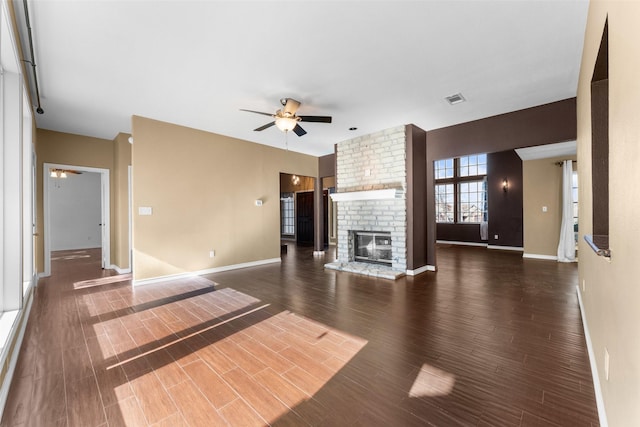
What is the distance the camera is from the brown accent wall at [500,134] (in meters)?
4.13

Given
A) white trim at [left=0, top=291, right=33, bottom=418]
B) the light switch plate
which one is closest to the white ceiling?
the light switch plate

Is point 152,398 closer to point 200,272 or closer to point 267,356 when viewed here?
point 267,356

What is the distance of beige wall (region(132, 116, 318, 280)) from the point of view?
4809mm

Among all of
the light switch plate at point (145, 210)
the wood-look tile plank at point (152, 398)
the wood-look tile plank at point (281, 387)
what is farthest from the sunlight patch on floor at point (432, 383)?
the light switch plate at point (145, 210)

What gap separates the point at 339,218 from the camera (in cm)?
656

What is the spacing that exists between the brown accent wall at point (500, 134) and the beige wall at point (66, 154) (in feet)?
22.3

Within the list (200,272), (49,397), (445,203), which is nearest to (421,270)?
(200,272)

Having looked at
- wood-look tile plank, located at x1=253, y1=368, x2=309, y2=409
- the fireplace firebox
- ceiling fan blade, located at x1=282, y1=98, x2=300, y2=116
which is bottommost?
wood-look tile plank, located at x1=253, y1=368, x2=309, y2=409

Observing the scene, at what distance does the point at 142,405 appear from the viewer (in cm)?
178

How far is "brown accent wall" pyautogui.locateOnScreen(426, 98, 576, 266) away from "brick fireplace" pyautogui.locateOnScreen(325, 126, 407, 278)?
2.36ft

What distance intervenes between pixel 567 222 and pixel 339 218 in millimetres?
5347

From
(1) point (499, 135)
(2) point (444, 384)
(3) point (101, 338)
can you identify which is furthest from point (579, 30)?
(3) point (101, 338)

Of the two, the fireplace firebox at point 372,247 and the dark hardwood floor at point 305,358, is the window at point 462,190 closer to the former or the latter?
the fireplace firebox at point 372,247

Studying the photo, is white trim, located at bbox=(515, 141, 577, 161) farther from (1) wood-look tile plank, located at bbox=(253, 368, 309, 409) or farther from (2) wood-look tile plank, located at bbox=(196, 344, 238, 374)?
(2) wood-look tile plank, located at bbox=(196, 344, 238, 374)
